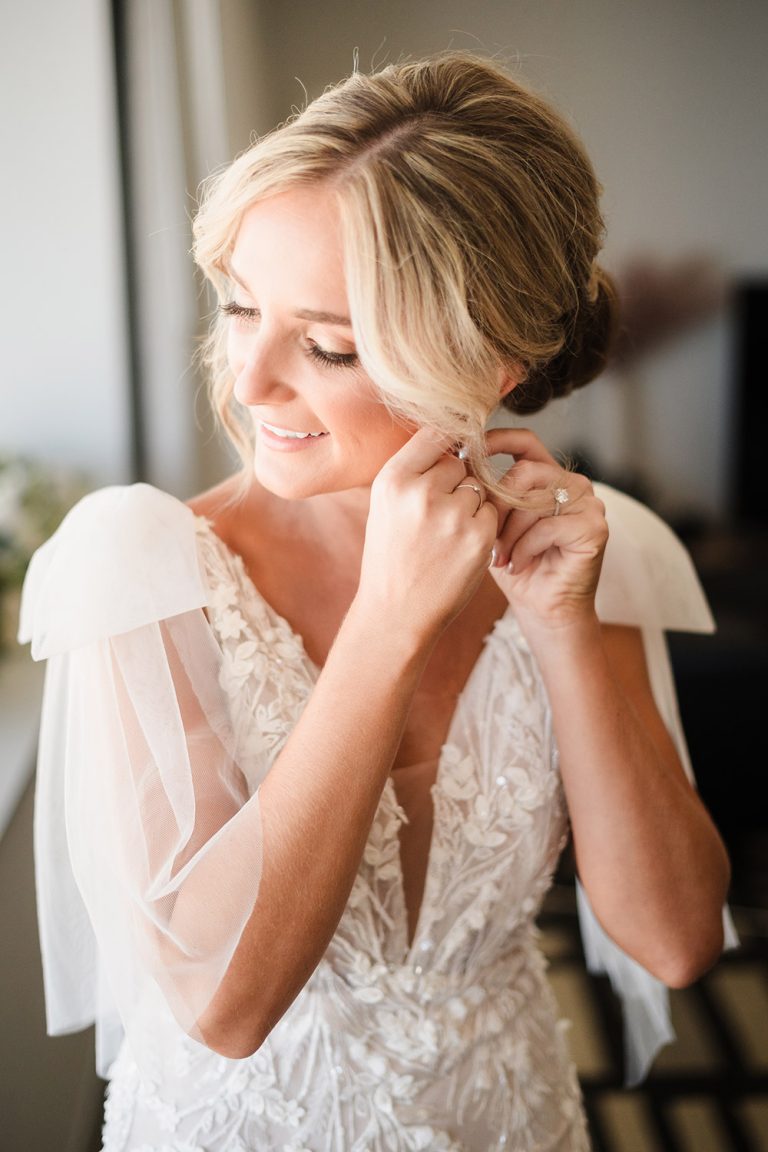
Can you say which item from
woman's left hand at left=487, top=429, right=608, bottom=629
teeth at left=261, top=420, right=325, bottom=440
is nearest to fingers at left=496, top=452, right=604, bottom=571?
woman's left hand at left=487, top=429, right=608, bottom=629

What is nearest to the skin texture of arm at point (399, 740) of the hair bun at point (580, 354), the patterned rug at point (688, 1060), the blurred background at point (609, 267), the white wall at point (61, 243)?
the hair bun at point (580, 354)

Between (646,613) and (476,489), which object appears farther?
(646,613)

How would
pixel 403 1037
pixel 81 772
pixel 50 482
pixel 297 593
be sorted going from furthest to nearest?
pixel 50 482 → pixel 297 593 → pixel 403 1037 → pixel 81 772

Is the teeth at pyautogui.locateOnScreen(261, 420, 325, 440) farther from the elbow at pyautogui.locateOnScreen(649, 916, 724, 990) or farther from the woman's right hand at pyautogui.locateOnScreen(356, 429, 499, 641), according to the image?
the elbow at pyautogui.locateOnScreen(649, 916, 724, 990)

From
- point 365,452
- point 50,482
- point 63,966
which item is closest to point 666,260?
point 50,482

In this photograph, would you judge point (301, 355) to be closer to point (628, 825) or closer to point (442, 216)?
point (442, 216)

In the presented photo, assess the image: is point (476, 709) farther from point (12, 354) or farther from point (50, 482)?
point (12, 354)

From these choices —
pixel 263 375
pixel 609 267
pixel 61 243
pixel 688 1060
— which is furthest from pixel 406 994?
pixel 61 243

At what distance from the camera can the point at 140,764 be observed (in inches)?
36.5

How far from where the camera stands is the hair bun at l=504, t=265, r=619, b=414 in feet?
3.66

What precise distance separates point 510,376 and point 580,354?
0.51 ft

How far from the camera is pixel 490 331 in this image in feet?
3.11

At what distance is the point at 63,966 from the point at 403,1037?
367mm

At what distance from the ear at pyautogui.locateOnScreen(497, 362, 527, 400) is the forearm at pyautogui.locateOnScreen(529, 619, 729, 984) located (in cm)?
26
